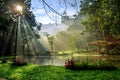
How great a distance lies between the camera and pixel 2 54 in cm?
4938

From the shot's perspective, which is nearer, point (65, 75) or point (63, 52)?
point (65, 75)

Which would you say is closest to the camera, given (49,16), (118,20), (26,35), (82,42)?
(49,16)

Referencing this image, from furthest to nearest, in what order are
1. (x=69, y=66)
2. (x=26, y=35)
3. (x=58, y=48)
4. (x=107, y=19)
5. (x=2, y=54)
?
(x=58, y=48)
(x=26, y=35)
(x=2, y=54)
(x=107, y=19)
(x=69, y=66)

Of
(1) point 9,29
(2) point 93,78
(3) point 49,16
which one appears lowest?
(2) point 93,78

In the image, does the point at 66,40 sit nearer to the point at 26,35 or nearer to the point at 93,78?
the point at 26,35

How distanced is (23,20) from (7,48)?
9858 millimetres

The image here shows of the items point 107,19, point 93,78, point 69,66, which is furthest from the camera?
point 107,19

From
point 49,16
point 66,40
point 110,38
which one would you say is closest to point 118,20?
point 110,38

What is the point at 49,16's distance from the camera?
7.14 metres

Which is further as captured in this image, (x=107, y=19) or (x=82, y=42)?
(x=82, y=42)

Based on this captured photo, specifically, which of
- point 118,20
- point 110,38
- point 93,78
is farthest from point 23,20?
point 93,78

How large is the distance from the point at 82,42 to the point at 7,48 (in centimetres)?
4579

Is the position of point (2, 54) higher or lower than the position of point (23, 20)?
lower

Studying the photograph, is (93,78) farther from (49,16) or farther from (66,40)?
(66,40)
